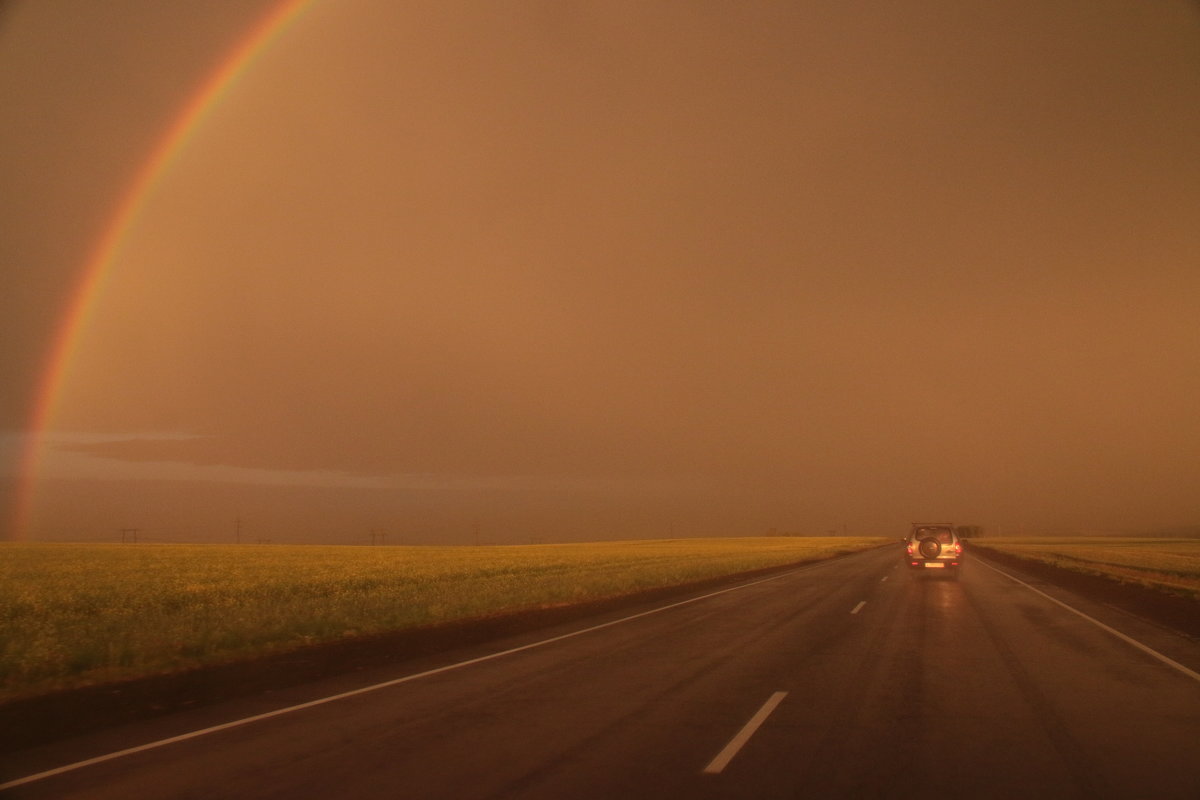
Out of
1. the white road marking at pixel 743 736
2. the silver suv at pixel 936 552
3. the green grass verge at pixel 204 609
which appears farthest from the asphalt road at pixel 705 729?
the silver suv at pixel 936 552

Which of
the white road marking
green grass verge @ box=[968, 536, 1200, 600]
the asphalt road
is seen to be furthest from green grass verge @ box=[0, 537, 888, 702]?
green grass verge @ box=[968, 536, 1200, 600]

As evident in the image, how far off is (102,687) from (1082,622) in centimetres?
1619

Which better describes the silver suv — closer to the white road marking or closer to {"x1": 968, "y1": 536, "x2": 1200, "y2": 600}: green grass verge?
{"x1": 968, "y1": 536, "x2": 1200, "y2": 600}: green grass verge

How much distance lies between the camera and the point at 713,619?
51.8 ft

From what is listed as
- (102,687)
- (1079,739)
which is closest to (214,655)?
(102,687)

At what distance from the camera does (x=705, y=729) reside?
23.1 ft

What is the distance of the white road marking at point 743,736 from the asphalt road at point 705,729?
30mm

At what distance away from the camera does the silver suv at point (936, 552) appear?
27031 mm

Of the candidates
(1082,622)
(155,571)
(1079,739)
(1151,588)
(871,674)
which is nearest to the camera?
(1079,739)

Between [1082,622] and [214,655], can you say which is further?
[1082,622]

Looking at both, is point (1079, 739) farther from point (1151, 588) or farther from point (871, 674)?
point (1151, 588)

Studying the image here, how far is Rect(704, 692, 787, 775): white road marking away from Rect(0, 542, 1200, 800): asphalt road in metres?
0.03

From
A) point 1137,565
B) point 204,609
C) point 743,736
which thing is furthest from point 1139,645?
point 1137,565

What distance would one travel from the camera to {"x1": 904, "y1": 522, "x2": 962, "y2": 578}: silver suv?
27.0 metres
